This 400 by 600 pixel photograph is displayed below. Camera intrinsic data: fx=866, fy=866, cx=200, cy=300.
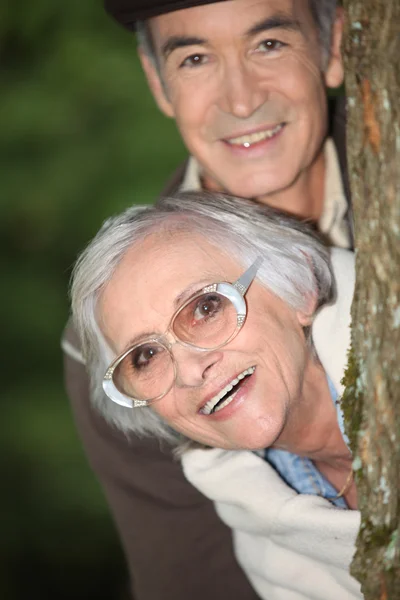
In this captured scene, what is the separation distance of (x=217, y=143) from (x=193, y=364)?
0.77 meters

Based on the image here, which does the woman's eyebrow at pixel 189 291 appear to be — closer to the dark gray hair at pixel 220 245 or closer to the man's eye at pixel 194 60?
the dark gray hair at pixel 220 245

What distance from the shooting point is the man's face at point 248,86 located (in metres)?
2.21

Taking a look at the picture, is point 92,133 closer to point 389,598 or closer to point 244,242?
point 244,242

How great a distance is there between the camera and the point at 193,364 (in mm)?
1863

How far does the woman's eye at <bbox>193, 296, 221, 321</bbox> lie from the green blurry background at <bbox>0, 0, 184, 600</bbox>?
8.56ft

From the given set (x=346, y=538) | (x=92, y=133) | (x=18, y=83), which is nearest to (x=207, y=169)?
(x=346, y=538)

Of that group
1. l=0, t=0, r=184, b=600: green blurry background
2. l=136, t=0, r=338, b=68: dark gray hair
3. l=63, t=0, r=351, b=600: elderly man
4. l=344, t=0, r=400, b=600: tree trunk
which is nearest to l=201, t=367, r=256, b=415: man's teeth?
l=344, t=0, r=400, b=600: tree trunk

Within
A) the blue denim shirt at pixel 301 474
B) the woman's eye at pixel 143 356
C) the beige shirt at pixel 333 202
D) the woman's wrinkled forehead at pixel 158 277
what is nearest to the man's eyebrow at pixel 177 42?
the beige shirt at pixel 333 202

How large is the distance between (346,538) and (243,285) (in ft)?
1.99

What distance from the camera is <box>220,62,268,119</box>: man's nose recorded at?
88.6 inches

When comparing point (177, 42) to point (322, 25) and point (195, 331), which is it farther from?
point (195, 331)

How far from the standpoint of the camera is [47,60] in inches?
182

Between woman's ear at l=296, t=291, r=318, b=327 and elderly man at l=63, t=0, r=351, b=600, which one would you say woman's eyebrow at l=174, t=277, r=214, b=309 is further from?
elderly man at l=63, t=0, r=351, b=600

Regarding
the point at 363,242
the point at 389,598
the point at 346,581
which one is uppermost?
the point at 363,242
